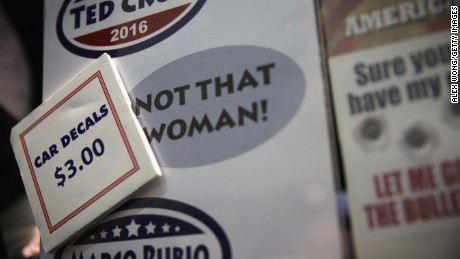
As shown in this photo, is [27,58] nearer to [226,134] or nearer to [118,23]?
[118,23]

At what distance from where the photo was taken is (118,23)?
758 millimetres

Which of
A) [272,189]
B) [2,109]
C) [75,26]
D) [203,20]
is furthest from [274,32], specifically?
[2,109]

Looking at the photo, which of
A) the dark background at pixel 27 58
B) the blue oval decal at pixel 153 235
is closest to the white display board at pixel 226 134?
the blue oval decal at pixel 153 235

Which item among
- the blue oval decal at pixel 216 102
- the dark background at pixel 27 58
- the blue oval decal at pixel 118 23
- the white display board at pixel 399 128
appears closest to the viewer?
the white display board at pixel 399 128

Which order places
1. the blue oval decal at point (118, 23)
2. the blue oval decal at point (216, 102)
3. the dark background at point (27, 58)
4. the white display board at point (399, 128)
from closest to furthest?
1. the white display board at point (399, 128)
2. the blue oval decal at point (216, 102)
3. the blue oval decal at point (118, 23)
4. the dark background at point (27, 58)

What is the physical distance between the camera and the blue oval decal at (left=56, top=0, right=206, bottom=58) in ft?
2.33

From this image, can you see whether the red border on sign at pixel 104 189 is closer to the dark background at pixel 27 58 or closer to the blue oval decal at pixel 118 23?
the blue oval decal at pixel 118 23

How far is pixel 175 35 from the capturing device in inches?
27.5

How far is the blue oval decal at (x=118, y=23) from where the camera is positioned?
0.71 metres

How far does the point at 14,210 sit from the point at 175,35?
695mm

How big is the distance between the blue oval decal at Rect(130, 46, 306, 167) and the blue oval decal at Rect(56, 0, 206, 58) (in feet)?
0.27

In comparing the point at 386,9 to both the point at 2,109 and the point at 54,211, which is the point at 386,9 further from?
the point at 2,109

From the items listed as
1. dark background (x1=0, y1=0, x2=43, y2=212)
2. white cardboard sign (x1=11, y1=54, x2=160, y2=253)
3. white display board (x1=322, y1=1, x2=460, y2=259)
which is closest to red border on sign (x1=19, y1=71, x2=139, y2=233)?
white cardboard sign (x1=11, y1=54, x2=160, y2=253)

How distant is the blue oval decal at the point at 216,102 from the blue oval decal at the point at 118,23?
3.3 inches
